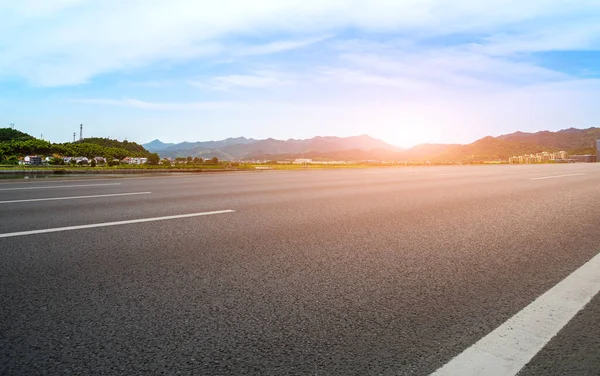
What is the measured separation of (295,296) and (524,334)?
1352mm

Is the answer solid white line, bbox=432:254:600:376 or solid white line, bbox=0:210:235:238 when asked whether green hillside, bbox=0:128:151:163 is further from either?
solid white line, bbox=432:254:600:376

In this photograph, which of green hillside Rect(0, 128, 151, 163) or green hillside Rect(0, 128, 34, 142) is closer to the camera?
green hillside Rect(0, 128, 151, 163)

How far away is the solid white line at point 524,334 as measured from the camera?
6.41 feet

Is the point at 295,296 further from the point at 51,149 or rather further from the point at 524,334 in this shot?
the point at 51,149

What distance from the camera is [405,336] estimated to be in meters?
2.28

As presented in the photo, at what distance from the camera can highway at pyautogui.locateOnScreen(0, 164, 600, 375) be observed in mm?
2033

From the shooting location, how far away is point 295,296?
2863mm

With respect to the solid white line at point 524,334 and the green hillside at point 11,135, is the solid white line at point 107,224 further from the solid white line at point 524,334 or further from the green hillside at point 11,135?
the green hillside at point 11,135

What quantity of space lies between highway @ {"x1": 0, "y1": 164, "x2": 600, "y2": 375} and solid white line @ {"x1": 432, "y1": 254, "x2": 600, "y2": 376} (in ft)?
0.03

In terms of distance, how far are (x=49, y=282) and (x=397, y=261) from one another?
2.76 meters

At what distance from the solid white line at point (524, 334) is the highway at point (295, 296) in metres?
0.01

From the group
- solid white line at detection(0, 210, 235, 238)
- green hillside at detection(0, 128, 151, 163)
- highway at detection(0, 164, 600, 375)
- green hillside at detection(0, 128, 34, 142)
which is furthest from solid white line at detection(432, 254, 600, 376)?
green hillside at detection(0, 128, 34, 142)

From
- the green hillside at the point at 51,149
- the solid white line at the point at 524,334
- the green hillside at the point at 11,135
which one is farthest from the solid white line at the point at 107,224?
the green hillside at the point at 11,135

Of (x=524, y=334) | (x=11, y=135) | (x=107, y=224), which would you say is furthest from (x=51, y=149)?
(x=524, y=334)
